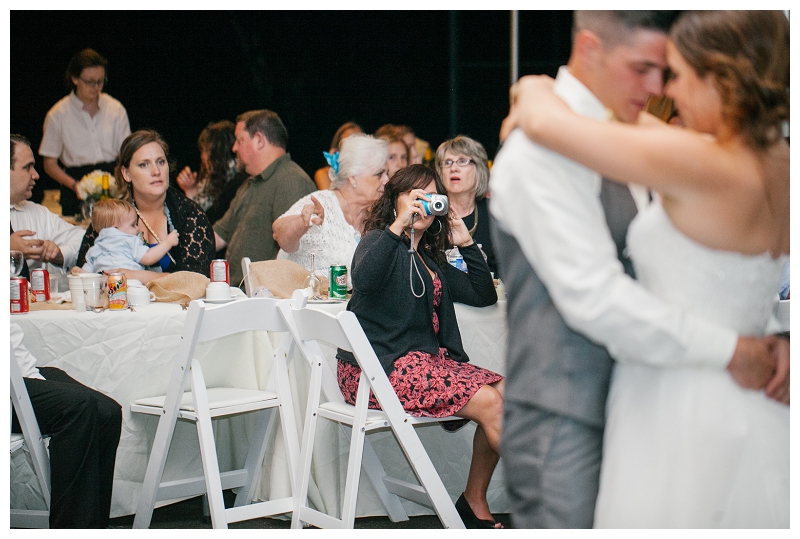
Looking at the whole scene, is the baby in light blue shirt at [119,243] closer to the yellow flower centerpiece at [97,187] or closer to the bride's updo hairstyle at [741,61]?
the yellow flower centerpiece at [97,187]

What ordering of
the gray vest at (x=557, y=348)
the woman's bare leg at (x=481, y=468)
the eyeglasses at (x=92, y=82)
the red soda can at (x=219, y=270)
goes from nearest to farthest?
1. the gray vest at (x=557, y=348)
2. the woman's bare leg at (x=481, y=468)
3. the red soda can at (x=219, y=270)
4. the eyeglasses at (x=92, y=82)

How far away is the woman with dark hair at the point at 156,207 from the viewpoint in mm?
3412

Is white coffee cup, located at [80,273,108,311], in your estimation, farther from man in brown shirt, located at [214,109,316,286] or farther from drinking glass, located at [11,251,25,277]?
man in brown shirt, located at [214,109,316,286]

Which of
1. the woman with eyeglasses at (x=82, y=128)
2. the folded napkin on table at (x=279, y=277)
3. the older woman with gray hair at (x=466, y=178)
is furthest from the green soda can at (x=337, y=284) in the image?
the woman with eyeglasses at (x=82, y=128)

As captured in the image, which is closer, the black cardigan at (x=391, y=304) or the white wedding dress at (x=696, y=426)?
the white wedding dress at (x=696, y=426)

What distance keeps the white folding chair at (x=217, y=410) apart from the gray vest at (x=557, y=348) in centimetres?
136

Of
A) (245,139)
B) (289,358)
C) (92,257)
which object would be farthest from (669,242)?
(245,139)

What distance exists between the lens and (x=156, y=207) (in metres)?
3.48

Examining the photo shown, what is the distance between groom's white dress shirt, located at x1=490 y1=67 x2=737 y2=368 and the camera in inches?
43.1

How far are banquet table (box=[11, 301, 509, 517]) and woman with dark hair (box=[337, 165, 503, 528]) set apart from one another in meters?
0.15

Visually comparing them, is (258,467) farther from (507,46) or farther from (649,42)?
(507,46)

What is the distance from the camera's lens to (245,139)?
4.24 m

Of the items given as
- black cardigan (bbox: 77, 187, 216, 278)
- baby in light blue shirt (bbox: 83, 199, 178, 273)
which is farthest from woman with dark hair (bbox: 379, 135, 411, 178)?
baby in light blue shirt (bbox: 83, 199, 178, 273)
